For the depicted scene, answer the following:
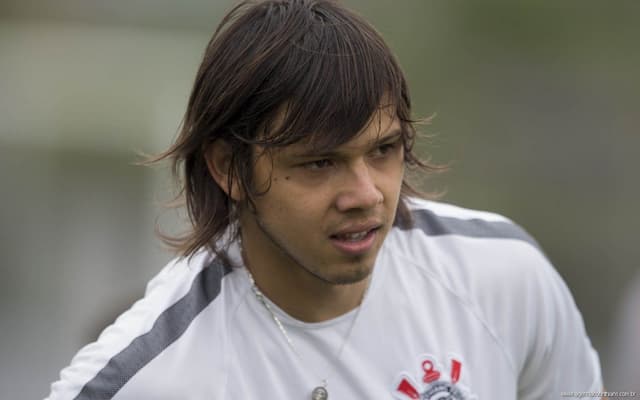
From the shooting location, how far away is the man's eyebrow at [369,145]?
285cm

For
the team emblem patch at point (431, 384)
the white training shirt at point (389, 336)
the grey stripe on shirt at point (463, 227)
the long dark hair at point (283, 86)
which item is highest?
the long dark hair at point (283, 86)

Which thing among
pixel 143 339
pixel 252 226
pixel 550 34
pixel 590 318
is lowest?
pixel 590 318

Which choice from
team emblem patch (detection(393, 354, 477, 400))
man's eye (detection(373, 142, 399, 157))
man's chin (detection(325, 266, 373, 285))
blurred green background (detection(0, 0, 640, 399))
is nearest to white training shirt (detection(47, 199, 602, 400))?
team emblem patch (detection(393, 354, 477, 400))

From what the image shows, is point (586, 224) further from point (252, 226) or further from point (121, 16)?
point (252, 226)

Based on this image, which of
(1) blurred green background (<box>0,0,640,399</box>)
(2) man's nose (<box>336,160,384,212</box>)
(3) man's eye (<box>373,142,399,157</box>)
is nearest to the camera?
(2) man's nose (<box>336,160,384,212</box>)

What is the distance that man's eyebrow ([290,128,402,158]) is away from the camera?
2852mm

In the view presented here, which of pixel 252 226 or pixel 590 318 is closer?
pixel 252 226

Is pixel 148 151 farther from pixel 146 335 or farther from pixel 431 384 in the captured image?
pixel 431 384

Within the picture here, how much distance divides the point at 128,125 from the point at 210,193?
6462mm

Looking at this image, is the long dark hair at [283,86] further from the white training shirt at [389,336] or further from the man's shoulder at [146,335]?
the white training shirt at [389,336]

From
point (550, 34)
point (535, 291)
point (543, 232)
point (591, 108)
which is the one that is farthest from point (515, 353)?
point (550, 34)

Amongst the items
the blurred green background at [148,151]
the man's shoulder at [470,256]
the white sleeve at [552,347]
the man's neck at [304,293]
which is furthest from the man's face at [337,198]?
the blurred green background at [148,151]

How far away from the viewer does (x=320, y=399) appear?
9.67ft

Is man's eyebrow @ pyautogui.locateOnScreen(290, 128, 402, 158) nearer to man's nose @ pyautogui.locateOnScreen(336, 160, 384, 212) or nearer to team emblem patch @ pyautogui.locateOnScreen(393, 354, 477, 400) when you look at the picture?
man's nose @ pyautogui.locateOnScreen(336, 160, 384, 212)
